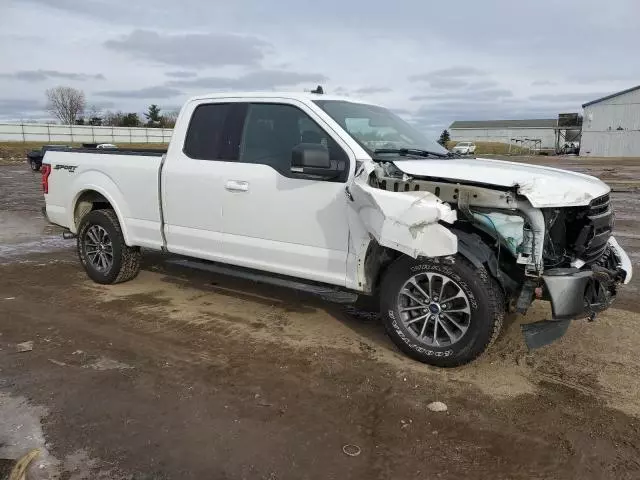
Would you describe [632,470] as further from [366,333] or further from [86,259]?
[86,259]

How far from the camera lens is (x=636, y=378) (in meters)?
4.11

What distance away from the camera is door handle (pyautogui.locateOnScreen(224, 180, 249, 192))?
5039 mm

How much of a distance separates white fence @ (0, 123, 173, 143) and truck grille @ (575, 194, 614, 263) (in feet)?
163

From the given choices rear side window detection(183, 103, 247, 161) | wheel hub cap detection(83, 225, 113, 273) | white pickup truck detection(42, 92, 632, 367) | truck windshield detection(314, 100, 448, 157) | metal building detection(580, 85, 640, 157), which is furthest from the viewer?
metal building detection(580, 85, 640, 157)

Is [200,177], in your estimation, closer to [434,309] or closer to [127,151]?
[127,151]

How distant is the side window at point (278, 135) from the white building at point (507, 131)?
8193cm

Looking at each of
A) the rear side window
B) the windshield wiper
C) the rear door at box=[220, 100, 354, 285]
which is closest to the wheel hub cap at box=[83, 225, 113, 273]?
the rear side window

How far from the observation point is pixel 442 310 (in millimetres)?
4160

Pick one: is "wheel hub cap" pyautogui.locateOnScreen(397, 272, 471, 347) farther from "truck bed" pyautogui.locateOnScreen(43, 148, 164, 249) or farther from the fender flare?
the fender flare

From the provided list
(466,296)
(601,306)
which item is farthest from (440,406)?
(601,306)

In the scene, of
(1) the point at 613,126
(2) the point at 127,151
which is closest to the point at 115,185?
(2) the point at 127,151

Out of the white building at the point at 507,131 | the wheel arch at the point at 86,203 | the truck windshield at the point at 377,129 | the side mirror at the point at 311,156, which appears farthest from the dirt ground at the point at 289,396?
the white building at the point at 507,131

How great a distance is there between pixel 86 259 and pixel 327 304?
3022mm

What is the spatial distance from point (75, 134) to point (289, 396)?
59.6 meters
